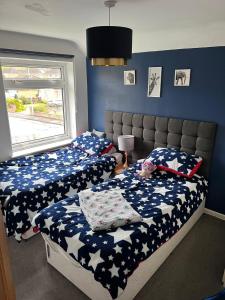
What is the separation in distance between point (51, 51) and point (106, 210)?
8.64 feet

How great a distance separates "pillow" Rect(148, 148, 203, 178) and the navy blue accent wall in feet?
1.00

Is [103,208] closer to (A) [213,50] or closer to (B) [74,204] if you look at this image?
(B) [74,204]

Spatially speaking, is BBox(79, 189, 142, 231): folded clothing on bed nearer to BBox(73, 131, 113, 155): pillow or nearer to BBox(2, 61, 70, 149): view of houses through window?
BBox(73, 131, 113, 155): pillow

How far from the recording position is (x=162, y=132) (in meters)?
3.20

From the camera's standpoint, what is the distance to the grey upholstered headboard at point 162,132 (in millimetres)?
2836

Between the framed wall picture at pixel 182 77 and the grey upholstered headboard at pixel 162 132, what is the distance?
0.47 metres

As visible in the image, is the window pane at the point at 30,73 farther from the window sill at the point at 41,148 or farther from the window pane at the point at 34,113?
the window sill at the point at 41,148

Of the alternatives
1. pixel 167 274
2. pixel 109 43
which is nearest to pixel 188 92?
pixel 109 43

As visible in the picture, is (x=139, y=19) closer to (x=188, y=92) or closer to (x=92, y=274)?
(x=188, y=92)

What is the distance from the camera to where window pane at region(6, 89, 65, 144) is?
3.45 meters

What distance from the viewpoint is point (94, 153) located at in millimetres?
3539

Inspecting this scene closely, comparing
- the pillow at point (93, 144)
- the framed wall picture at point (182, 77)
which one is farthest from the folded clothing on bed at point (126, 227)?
the framed wall picture at point (182, 77)

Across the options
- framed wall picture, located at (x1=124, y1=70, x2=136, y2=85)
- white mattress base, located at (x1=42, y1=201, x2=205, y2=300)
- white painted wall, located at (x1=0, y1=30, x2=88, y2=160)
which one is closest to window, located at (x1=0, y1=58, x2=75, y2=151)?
white painted wall, located at (x1=0, y1=30, x2=88, y2=160)

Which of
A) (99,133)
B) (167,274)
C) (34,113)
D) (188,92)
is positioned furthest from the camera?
(99,133)
